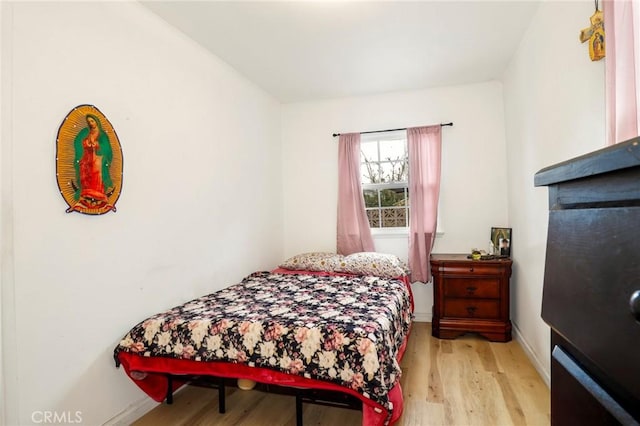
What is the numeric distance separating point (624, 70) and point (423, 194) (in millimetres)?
2553

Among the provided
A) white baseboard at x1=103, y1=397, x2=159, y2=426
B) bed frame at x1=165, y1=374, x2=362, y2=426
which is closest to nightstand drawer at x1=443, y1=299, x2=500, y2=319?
bed frame at x1=165, y1=374, x2=362, y2=426

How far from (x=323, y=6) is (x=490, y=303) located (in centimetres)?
285

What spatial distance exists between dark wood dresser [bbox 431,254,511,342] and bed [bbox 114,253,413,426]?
92 centimetres

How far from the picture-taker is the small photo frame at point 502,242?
3.31 meters

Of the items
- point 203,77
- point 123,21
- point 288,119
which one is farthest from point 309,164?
point 123,21

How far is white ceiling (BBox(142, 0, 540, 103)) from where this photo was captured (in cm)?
229

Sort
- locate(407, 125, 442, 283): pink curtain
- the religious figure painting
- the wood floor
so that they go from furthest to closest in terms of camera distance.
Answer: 1. locate(407, 125, 442, 283): pink curtain
2. the wood floor
3. the religious figure painting

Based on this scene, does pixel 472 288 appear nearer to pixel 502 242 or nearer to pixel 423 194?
pixel 502 242

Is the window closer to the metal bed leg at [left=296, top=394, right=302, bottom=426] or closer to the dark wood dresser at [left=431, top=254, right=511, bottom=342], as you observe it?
the dark wood dresser at [left=431, top=254, right=511, bottom=342]

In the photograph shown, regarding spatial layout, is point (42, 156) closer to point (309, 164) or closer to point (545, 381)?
point (309, 164)

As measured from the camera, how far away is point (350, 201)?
390 centimetres

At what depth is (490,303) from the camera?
3152 millimetres

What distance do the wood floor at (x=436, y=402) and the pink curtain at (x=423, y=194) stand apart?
3.60ft

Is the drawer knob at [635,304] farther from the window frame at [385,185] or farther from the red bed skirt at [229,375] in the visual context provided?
the window frame at [385,185]
